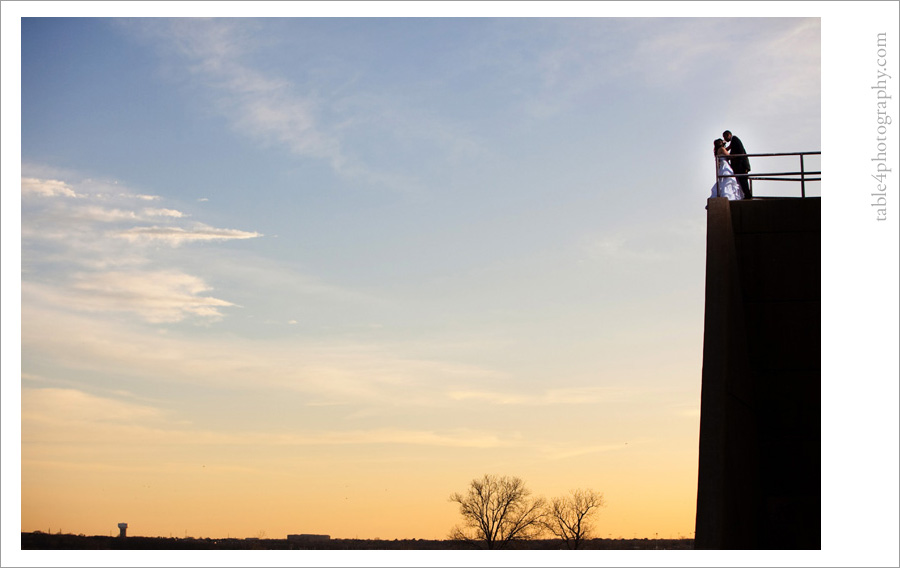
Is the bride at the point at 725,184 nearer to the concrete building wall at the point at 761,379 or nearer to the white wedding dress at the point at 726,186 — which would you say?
the white wedding dress at the point at 726,186

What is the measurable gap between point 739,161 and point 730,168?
0.37m

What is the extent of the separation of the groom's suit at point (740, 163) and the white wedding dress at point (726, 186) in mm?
218

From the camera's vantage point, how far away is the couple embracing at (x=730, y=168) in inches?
740

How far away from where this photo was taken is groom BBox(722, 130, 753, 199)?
19.1m

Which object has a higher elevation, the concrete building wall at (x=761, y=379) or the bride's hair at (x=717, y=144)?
the bride's hair at (x=717, y=144)

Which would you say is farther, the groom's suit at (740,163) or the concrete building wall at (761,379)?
the groom's suit at (740,163)

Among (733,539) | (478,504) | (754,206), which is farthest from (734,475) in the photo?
(478,504)

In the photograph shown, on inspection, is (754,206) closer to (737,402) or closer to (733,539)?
(737,402)

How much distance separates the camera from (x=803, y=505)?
16719 millimetres

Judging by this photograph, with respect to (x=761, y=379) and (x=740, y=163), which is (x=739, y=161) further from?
(x=761, y=379)

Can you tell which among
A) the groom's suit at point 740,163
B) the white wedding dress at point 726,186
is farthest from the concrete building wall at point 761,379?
the groom's suit at point 740,163

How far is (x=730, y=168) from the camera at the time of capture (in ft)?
62.4

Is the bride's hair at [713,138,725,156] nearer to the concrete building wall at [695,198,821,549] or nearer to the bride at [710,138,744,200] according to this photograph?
the bride at [710,138,744,200]

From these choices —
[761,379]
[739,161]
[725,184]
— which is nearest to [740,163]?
[739,161]
